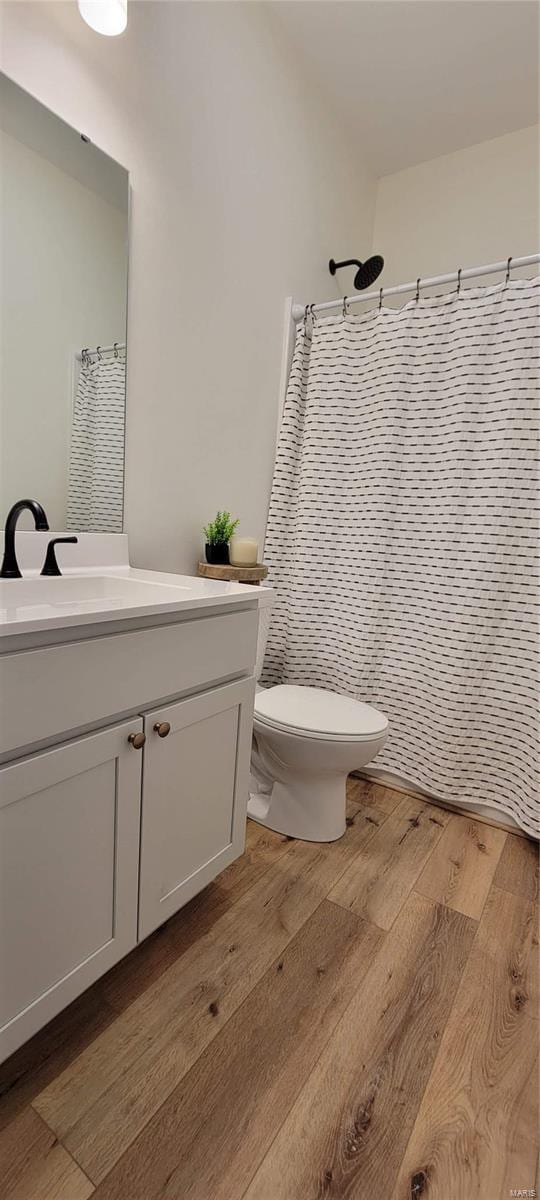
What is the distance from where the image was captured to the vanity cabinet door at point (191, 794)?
1.00 m

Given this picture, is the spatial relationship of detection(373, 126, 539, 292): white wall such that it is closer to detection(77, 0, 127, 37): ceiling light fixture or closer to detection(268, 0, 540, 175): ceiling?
detection(268, 0, 540, 175): ceiling

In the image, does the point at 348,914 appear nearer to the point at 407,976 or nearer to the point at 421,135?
the point at 407,976

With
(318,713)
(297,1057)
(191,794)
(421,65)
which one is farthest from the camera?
(421,65)

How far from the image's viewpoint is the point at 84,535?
1332mm

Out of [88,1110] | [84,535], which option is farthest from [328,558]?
[88,1110]

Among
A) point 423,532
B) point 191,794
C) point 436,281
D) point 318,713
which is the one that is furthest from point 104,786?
point 436,281

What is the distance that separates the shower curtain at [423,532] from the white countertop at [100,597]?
853mm

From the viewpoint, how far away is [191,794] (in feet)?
3.58

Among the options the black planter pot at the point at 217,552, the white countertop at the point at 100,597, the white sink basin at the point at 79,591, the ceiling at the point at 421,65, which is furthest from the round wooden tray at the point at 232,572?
the ceiling at the point at 421,65

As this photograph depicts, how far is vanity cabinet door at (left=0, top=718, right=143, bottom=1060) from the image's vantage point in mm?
759

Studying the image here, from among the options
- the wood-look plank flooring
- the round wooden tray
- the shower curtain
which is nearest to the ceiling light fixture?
the shower curtain

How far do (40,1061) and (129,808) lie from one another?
475 mm

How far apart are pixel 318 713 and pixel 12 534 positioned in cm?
96

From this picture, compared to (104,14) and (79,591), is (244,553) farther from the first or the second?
(104,14)
